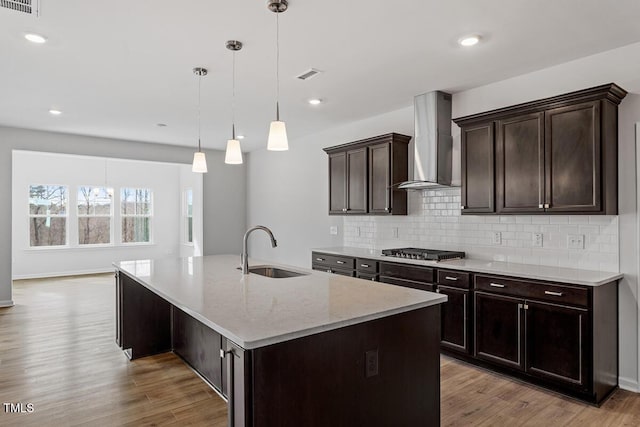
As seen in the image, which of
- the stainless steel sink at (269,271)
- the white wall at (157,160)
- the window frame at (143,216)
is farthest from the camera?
the window frame at (143,216)

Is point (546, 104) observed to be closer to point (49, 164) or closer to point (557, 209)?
point (557, 209)

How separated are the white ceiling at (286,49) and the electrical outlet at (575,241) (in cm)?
145

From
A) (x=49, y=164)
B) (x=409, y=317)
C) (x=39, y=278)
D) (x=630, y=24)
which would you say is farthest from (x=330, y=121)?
(x=39, y=278)

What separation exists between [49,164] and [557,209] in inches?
369

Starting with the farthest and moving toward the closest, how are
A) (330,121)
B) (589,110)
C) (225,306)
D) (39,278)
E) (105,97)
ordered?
(39,278) → (330,121) → (105,97) → (589,110) → (225,306)

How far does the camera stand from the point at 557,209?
2.99 metres

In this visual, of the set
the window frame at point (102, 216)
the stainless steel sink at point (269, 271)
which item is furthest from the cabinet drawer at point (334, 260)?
the window frame at point (102, 216)

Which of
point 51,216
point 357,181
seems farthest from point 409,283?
point 51,216

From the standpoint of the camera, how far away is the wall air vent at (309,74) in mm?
3447

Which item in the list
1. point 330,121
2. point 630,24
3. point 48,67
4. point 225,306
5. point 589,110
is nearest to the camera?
point 225,306

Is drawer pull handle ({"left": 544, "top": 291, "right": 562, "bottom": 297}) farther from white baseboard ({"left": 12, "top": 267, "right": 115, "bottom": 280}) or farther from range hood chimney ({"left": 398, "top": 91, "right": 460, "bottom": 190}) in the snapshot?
white baseboard ({"left": 12, "top": 267, "right": 115, "bottom": 280})

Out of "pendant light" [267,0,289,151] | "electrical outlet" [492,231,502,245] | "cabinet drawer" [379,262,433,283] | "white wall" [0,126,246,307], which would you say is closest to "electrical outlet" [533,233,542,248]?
"electrical outlet" [492,231,502,245]

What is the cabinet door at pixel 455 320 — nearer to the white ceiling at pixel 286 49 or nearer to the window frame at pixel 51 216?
the white ceiling at pixel 286 49

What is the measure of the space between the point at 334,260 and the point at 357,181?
1024mm
